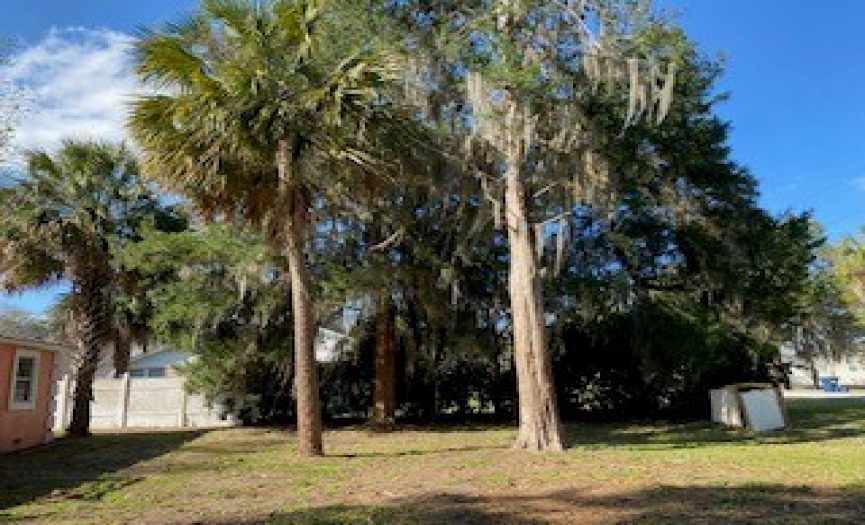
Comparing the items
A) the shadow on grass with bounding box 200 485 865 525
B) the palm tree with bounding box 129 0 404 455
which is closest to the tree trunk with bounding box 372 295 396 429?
the palm tree with bounding box 129 0 404 455

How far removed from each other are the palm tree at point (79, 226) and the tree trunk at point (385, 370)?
5.66 metres

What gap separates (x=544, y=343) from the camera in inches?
396

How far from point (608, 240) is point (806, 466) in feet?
24.3

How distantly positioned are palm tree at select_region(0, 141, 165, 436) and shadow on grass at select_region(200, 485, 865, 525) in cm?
1042

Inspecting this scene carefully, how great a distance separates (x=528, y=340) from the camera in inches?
394

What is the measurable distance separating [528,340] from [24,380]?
882 cm

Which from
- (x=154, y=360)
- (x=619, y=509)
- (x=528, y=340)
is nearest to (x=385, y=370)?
(x=528, y=340)

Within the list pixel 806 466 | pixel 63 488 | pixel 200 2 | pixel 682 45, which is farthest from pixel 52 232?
pixel 806 466

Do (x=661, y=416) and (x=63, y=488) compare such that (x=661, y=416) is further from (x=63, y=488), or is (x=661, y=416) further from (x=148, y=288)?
(x=63, y=488)

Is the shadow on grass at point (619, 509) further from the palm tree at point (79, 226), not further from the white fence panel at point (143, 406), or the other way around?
the white fence panel at point (143, 406)

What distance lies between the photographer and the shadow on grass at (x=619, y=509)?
207 inches

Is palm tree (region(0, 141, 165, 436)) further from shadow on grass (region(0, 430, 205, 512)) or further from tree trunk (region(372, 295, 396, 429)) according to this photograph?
tree trunk (region(372, 295, 396, 429))

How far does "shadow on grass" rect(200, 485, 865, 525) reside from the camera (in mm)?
5258

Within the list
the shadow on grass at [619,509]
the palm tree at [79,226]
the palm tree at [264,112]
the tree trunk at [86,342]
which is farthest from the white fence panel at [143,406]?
the shadow on grass at [619,509]
